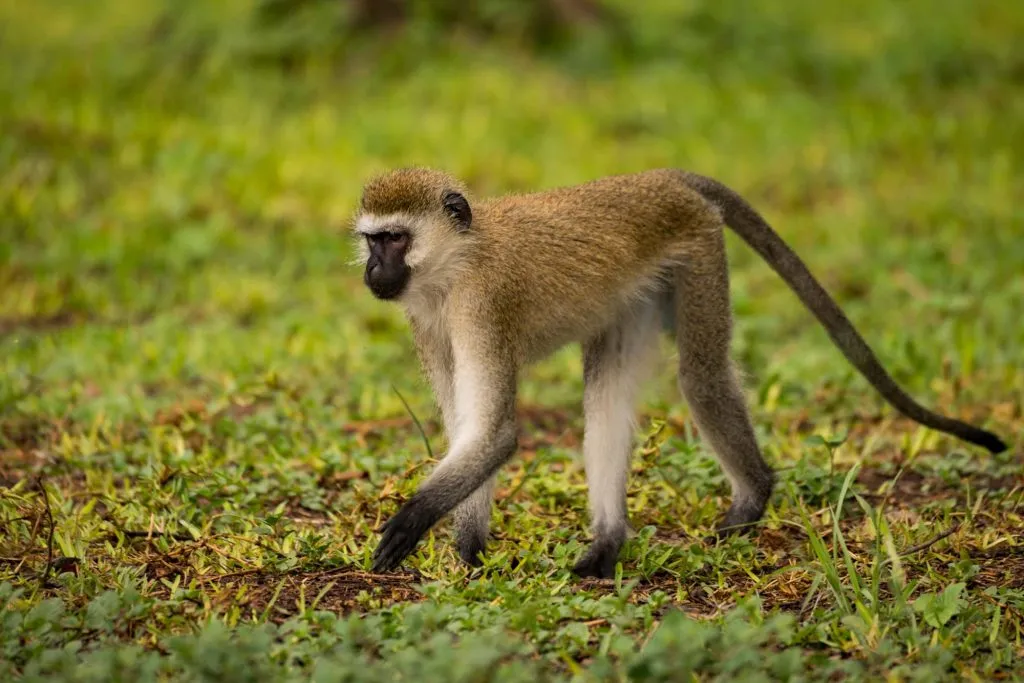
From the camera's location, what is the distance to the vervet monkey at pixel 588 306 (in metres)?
4.89

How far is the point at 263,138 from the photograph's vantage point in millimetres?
11023

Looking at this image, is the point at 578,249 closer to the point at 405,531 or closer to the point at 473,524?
the point at 473,524

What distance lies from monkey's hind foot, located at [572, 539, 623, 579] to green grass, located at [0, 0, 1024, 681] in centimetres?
7

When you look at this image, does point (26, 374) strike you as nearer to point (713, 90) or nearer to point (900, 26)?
point (713, 90)

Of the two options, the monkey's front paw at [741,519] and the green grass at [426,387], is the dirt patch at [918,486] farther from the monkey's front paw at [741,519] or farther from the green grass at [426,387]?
the monkey's front paw at [741,519]

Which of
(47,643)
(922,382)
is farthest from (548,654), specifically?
(922,382)

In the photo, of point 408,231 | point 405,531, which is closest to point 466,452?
point 405,531

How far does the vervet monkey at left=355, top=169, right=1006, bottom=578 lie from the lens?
489 cm

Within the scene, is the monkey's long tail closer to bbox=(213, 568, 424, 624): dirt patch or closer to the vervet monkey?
the vervet monkey

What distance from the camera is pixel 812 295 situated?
5762 millimetres

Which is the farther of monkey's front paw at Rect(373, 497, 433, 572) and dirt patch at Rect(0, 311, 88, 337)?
dirt patch at Rect(0, 311, 88, 337)

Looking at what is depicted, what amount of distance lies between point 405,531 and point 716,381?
151 centimetres

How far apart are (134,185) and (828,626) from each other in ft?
23.9

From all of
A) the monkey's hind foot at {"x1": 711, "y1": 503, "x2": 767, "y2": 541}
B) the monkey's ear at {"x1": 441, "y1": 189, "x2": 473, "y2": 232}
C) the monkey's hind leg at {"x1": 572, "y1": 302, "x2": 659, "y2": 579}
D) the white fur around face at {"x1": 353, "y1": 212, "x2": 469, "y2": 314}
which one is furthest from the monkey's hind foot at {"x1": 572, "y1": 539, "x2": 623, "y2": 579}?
the monkey's ear at {"x1": 441, "y1": 189, "x2": 473, "y2": 232}
